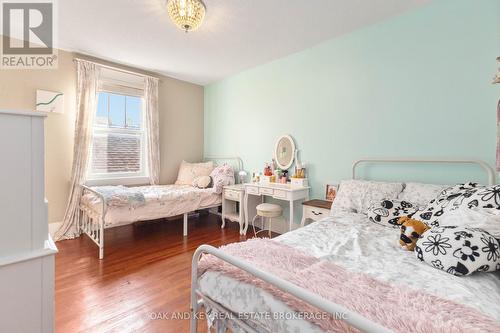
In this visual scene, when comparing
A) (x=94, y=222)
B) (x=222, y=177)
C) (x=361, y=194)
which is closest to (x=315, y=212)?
(x=361, y=194)

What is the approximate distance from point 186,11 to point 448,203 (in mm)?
2401

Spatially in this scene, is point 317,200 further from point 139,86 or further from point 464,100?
point 139,86

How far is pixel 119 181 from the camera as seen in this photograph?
11.6ft

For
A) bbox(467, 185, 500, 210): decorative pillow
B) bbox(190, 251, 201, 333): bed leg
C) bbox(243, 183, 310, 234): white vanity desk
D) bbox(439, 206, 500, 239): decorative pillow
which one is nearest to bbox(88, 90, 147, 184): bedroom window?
bbox(243, 183, 310, 234): white vanity desk

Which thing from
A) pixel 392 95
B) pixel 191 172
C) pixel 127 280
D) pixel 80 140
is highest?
pixel 392 95

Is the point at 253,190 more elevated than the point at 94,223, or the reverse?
the point at 253,190

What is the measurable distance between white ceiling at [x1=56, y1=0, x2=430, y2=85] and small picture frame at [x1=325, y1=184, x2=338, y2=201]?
1.73 metres

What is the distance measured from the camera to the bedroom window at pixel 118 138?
3395 mm

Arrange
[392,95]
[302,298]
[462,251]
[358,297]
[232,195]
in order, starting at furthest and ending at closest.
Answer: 1. [232,195]
2. [392,95]
3. [462,251]
4. [358,297]
5. [302,298]

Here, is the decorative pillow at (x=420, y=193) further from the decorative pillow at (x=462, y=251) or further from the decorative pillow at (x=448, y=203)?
the decorative pillow at (x=462, y=251)

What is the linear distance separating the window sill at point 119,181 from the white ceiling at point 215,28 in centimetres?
170

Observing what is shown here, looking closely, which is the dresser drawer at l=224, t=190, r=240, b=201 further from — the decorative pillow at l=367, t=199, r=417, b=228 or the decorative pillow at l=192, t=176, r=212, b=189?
the decorative pillow at l=367, t=199, r=417, b=228

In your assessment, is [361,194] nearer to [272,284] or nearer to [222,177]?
[272,284]

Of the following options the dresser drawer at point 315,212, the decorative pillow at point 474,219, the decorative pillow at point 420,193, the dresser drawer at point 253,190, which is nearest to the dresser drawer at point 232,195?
the dresser drawer at point 253,190
